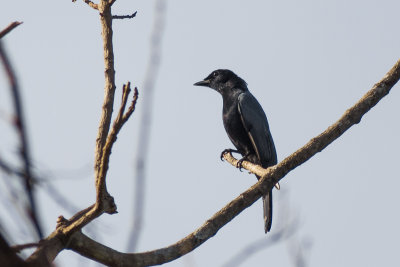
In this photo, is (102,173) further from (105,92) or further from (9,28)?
(9,28)

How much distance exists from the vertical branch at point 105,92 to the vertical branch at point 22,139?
1.51m

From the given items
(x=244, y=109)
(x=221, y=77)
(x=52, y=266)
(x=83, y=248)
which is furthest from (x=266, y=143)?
(x=52, y=266)

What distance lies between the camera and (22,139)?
902 millimetres

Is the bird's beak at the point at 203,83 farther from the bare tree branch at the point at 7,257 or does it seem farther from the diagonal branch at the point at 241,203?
the bare tree branch at the point at 7,257

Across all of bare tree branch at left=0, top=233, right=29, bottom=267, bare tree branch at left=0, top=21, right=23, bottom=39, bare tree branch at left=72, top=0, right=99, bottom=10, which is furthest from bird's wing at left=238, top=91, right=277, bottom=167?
bare tree branch at left=0, top=233, right=29, bottom=267

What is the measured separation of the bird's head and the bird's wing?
569 millimetres

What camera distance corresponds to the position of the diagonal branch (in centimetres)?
254

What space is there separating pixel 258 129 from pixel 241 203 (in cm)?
464

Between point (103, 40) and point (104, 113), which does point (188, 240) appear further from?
point (103, 40)

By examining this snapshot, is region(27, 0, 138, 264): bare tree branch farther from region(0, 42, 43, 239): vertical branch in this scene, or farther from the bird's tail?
the bird's tail

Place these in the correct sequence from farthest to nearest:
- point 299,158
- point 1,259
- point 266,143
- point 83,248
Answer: point 266,143
point 299,158
point 83,248
point 1,259

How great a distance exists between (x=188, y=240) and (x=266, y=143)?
16.4ft

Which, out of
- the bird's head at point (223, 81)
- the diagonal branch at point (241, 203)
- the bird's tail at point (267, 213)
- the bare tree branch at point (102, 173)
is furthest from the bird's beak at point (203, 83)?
the bare tree branch at point (102, 173)

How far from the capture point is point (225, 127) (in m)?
8.12
